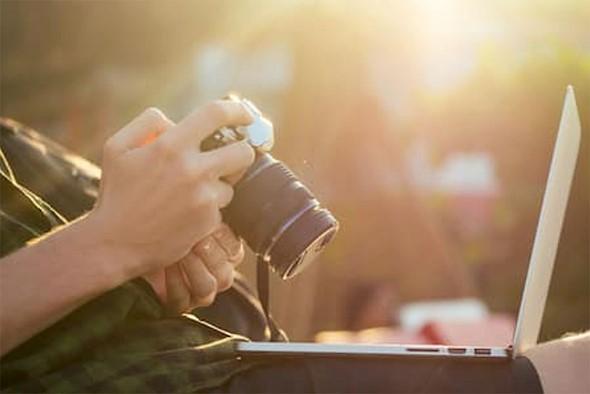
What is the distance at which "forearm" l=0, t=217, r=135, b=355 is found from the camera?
0.97 m

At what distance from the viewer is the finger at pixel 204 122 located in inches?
40.4

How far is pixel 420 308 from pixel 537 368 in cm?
231

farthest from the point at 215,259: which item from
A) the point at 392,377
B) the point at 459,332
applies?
the point at 459,332

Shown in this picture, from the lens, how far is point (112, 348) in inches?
41.3

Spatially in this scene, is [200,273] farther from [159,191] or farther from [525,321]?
[525,321]

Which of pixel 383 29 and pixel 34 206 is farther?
pixel 383 29

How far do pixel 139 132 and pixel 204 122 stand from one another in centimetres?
6

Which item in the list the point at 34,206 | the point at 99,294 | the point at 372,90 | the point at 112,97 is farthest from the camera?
the point at 112,97

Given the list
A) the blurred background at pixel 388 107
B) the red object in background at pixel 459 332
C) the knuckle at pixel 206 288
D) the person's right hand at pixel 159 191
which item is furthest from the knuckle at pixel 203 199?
the blurred background at pixel 388 107

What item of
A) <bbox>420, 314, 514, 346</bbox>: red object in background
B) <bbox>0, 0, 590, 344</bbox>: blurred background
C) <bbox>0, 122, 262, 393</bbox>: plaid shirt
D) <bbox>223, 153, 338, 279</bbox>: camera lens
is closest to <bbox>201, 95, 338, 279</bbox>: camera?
<bbox>223, 153, 338, 279</bbox>: camera lens

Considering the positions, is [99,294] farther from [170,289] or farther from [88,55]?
[88,55]

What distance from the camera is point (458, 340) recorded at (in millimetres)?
2080

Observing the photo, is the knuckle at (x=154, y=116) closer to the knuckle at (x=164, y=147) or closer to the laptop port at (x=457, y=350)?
the knuckle at (x=164, y=147)

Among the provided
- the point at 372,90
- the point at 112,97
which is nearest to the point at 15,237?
the point at 372,90
